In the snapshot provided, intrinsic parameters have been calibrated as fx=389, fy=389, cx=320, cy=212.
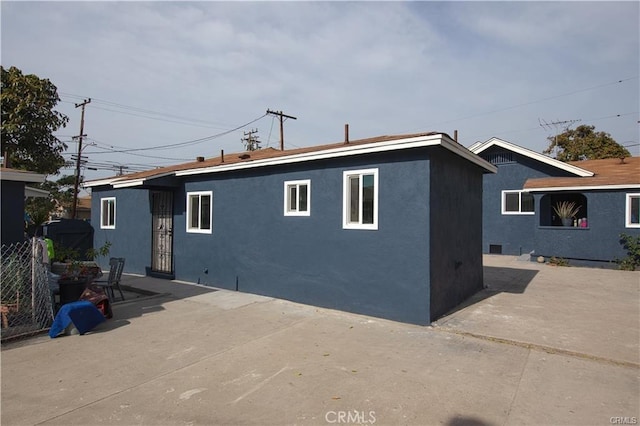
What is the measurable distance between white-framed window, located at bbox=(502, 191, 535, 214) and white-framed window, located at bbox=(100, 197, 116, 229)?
51.5ft

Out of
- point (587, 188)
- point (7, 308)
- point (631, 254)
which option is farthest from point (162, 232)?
point (631, 254)

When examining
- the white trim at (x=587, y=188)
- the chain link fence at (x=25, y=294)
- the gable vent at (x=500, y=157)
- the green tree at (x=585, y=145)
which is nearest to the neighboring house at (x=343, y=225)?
the chain link fence at (x=25, y=294)

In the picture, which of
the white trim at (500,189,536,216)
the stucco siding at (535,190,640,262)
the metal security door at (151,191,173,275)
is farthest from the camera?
the white trim at (500,189,536,216)

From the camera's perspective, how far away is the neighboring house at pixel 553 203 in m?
13.0

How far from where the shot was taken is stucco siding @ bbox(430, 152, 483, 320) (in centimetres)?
653

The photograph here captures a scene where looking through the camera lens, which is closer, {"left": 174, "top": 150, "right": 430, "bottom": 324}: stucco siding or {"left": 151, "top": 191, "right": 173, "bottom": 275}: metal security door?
{"left": 174, "top": 150, "right": 430, "bottom": 324}: stucco siding

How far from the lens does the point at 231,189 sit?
9438 millimetres

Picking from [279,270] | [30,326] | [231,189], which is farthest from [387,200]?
[30,326]

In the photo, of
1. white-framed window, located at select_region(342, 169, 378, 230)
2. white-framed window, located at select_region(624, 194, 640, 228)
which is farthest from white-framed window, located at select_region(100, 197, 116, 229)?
white-framed window, located at select_region(624, 194, 640, 228)

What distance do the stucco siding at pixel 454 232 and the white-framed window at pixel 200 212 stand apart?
5762mm

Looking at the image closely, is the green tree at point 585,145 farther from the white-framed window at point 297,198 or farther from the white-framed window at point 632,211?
the white-framed window at point 297,198

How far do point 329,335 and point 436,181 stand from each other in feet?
10.1

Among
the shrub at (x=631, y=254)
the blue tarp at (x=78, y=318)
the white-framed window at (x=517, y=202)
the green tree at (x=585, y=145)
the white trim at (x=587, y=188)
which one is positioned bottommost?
the blue tarp at (x=78, y=318)

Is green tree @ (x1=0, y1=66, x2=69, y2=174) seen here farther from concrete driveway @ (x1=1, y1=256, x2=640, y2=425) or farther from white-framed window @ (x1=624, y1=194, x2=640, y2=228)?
white-framed window @ (x1=624, y1=194, x2=640, y2=228)
